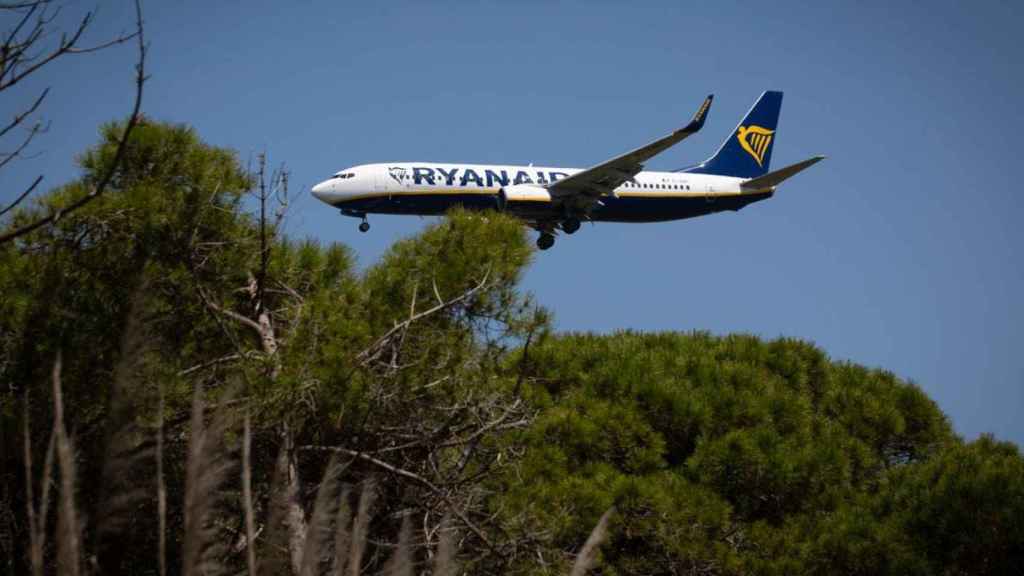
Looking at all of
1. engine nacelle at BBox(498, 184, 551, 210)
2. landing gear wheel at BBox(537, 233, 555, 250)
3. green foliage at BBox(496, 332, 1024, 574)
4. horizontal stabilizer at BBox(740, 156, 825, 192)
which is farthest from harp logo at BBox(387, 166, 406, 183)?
green foliage at BBox(496, 332, 1024, 574)

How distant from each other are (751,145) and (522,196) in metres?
15.2

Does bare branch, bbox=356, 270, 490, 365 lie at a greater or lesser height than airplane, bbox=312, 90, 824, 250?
lesser

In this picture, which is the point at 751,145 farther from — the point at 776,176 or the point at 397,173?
the point at 397,173

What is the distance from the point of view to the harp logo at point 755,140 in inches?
1617

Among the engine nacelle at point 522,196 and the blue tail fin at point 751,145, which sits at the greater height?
the blue tail fin at point 751,145

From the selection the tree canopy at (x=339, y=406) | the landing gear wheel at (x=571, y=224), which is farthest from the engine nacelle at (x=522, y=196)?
Result: the tree canopy at (x=339, y=406)

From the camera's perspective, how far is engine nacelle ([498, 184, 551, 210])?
2853 cm

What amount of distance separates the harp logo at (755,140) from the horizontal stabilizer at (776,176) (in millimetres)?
4349

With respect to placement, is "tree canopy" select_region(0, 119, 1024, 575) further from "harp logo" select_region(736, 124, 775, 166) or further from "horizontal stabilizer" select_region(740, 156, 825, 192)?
"harp logo" select_region(736, 124, 775, 166)

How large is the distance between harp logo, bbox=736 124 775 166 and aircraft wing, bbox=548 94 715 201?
1196 cm

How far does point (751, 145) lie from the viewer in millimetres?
41312

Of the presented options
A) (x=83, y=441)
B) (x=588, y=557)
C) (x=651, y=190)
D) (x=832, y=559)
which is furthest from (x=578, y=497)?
(x=651, y=190)

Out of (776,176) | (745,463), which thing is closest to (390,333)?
(745,463)

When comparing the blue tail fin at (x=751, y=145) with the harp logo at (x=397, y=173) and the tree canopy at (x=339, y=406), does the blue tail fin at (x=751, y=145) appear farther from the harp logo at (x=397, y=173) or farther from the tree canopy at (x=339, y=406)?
the tree canopy at (x=339, y=406)
